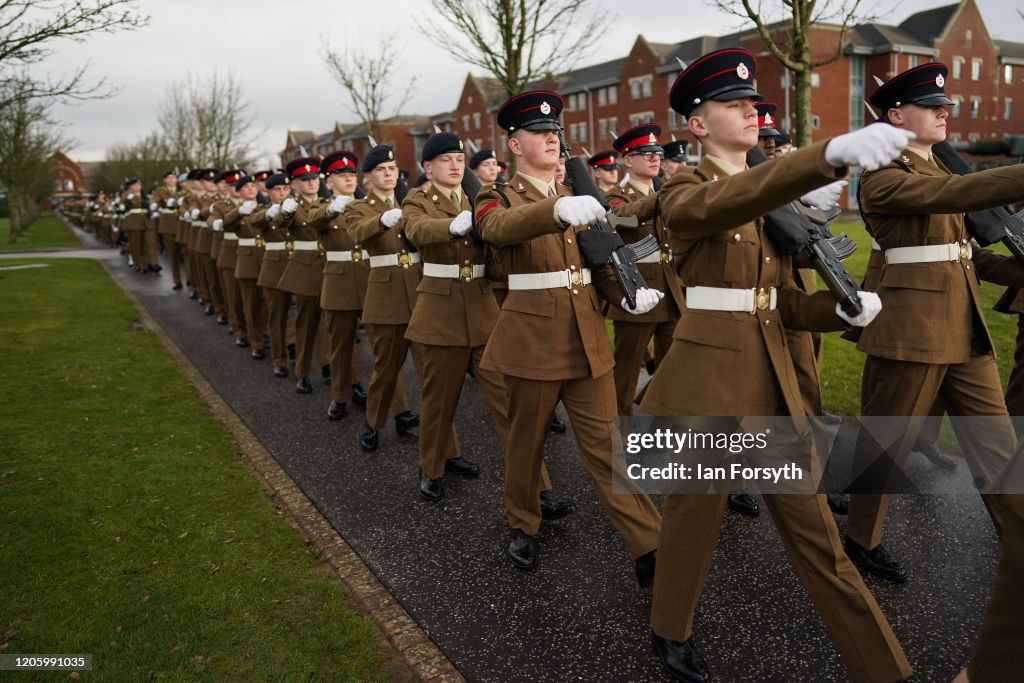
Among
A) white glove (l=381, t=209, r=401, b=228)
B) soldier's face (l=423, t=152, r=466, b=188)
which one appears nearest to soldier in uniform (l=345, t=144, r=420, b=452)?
white glove (l=381, t=209, r=401, b=228)

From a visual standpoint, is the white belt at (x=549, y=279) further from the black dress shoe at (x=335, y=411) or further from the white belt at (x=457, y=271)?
the black dress shoe at (x=335, y=411)

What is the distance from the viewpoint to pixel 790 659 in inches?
125

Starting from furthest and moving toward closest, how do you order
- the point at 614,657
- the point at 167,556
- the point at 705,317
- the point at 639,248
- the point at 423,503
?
the point at 423,503
the point at 167,556
the point at 639,248
the point at 614,657
the point at 705,317

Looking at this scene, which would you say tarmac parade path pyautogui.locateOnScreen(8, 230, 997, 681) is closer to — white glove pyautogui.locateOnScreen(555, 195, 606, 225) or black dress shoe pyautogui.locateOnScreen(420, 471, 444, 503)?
black dress shoe pyautogui.locateOnScreen(420, 471, 444, 503)

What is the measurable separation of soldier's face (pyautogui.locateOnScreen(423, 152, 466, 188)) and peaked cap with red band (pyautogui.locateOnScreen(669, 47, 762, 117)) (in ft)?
8.07

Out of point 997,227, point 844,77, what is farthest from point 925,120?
point 844,77

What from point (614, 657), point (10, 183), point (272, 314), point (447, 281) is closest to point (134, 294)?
point (272, 314)

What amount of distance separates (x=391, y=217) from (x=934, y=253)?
334 cm

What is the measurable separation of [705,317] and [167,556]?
316 centimetres

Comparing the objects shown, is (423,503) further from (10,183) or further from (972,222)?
(10,183)

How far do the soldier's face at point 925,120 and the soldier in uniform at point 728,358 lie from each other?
4.23 ft

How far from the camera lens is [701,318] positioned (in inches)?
118

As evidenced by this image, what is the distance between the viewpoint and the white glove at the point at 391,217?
5.34 m

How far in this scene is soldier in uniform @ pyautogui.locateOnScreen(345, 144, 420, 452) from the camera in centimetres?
604
